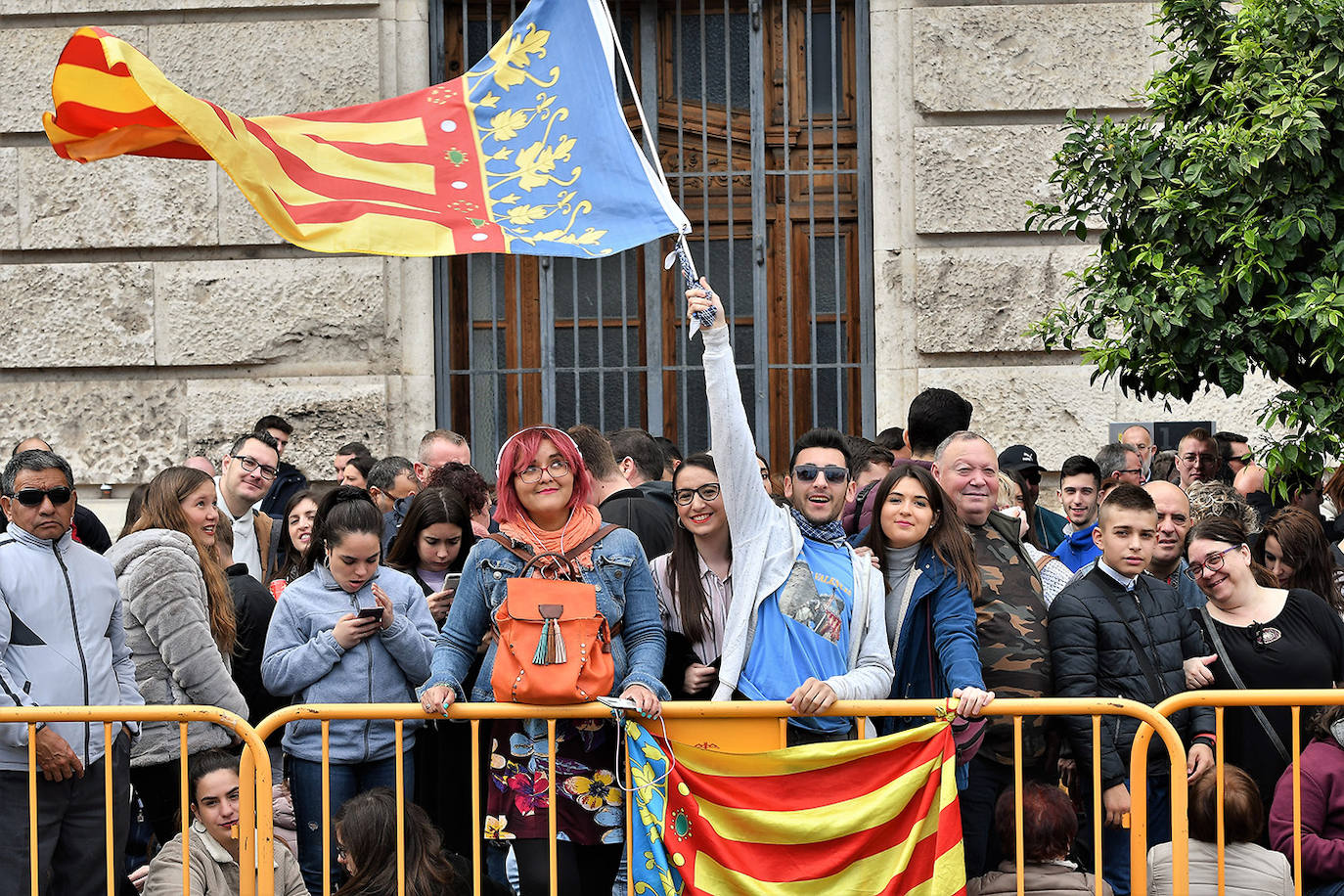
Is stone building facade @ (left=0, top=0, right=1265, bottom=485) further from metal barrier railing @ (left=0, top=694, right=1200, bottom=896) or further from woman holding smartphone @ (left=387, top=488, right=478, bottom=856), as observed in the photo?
metal barrier railing @ (left=0, top=694, right=1200, bottom=896)

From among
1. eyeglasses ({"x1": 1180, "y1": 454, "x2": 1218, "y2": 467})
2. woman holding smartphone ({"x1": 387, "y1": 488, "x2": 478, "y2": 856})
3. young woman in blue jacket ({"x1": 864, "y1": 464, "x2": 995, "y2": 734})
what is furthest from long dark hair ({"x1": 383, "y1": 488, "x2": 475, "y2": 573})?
eyeglasses ({"x1": 1180, "y1": 454, "x2": 1218, "y2": 467})

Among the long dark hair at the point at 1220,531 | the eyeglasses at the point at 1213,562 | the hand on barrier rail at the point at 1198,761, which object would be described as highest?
the long dark hair at the point at 1220,531

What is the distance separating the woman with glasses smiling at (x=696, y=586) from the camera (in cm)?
483

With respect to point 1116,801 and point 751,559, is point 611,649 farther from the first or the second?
point 1116,801

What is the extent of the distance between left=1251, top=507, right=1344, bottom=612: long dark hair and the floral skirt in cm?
295

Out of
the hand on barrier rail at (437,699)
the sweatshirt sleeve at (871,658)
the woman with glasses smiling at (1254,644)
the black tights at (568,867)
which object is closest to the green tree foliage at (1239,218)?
the woman with glasses smiling at (1254,644)

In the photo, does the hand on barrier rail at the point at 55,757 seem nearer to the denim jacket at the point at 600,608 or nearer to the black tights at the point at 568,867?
the denim jacket at the point at 600,608

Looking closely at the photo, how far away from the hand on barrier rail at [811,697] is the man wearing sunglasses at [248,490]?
3464 mm

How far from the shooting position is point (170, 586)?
5.41 metres

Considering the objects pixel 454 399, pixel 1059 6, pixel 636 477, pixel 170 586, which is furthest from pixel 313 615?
pixel 1059 6

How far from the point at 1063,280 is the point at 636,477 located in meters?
3.16

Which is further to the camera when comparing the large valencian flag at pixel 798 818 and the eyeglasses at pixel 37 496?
the eyeglasses at pixel 37 496

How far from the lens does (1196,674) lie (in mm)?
5188

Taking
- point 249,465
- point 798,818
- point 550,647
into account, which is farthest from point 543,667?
point 249,465
